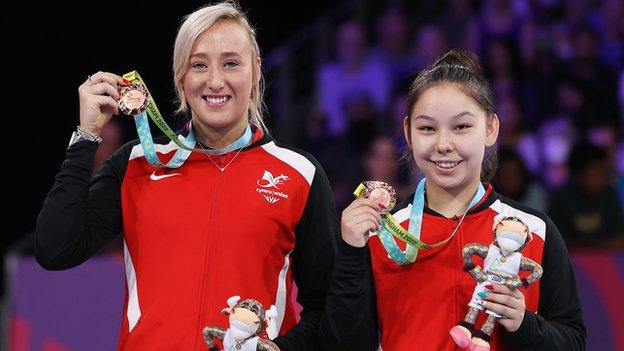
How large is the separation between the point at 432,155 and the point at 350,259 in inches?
13.6

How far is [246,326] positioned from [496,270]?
0.60 meters

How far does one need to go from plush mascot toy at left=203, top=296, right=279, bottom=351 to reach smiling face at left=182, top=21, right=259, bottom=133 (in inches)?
→ 20.7

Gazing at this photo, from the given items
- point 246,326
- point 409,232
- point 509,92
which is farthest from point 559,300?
point 509,92

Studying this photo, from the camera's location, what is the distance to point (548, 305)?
270 centimetres

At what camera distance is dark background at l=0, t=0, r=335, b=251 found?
7832mm

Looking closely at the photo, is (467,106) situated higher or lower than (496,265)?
higher

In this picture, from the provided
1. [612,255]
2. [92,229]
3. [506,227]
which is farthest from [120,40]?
[506,227]

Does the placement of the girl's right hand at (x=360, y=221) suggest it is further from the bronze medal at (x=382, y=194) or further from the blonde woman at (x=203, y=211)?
the blonde woman at (x=203, y=211)

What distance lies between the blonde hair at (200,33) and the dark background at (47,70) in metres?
4.86

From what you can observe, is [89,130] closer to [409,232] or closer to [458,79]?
[409,232]

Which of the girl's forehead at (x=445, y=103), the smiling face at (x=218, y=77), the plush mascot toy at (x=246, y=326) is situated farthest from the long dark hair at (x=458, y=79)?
the plush mascot toy at (x=246, y=326)

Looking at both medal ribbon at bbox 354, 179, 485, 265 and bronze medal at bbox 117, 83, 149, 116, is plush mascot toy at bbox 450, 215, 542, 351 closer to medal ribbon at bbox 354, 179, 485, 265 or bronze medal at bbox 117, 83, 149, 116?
medal ribbon at bbox 354, 179, 485, 265

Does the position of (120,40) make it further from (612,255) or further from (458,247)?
(458,247)

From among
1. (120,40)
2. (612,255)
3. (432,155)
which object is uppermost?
(120,40)
